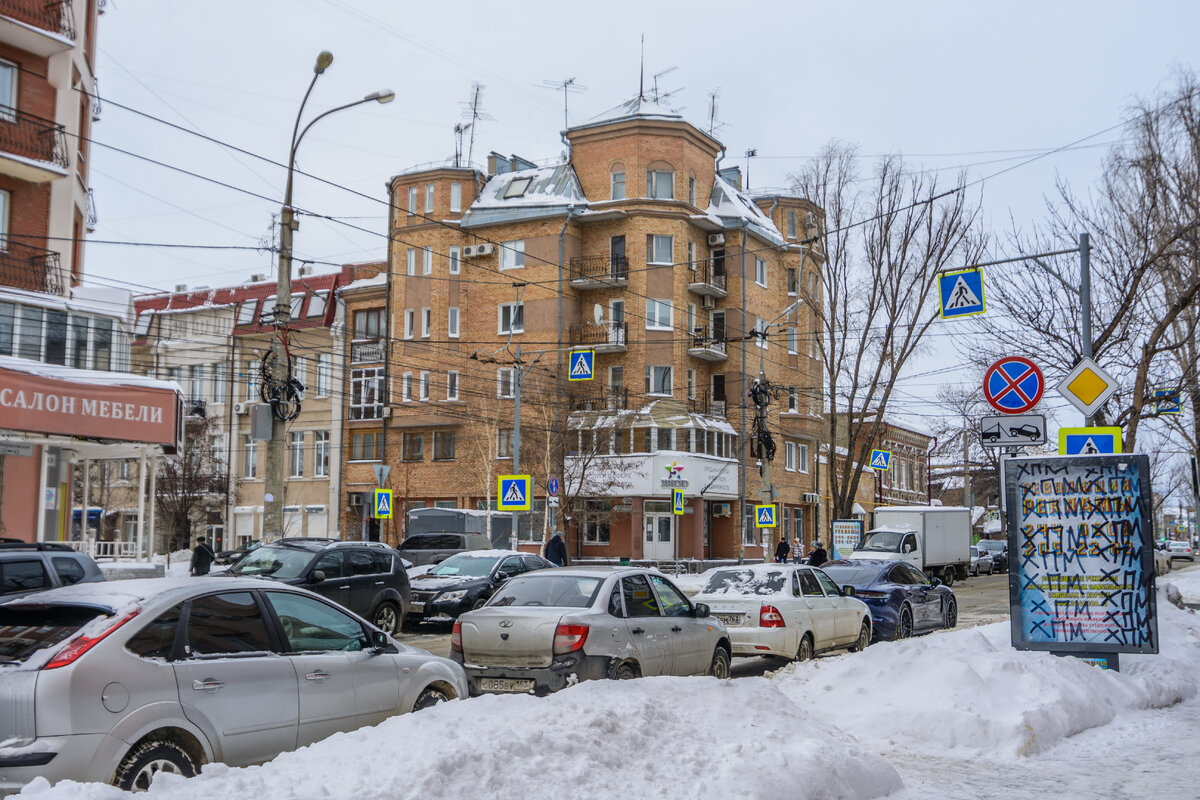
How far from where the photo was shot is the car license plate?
33.4ft

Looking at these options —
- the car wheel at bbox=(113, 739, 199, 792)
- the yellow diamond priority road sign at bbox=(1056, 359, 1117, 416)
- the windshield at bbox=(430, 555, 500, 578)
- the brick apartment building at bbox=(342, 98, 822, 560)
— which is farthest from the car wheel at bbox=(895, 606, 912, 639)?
the brick apartment building at bbox=(342, 98, 822, 560)

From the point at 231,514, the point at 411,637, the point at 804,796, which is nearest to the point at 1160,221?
the point at 411,637

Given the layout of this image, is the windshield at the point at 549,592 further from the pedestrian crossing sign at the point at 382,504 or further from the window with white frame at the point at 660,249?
the window with white frame at the point at 660,249

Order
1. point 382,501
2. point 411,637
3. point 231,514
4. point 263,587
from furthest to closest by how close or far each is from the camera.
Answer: point 231,514 < point 382,501 < point 411,637 < point 263,587

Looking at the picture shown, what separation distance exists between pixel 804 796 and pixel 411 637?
13390 mm

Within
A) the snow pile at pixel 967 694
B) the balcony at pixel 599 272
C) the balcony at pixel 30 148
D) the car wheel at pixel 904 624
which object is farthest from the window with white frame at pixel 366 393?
the snow pile at pixel 967 694

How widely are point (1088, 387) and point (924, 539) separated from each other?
27.4 metres

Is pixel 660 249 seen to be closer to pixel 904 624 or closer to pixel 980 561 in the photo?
pixel 980 561

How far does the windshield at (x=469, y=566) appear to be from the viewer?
66.9ft

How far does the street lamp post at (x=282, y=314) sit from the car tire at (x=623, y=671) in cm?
956

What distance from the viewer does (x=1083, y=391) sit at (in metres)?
13.4

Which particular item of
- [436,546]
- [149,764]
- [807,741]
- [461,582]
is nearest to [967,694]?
[807,741]

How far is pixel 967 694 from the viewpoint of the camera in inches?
364

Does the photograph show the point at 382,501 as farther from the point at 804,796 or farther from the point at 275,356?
the point at 804,796
